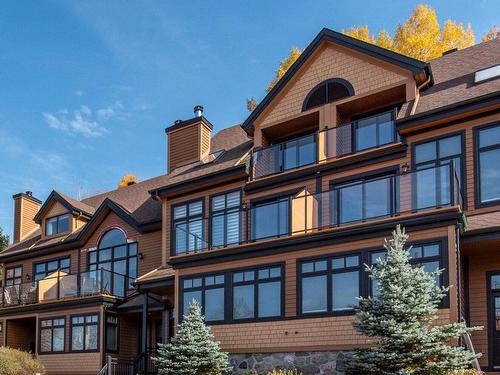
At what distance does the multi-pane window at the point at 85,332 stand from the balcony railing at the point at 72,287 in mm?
911

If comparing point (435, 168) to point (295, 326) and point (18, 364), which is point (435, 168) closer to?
point (295, 326)

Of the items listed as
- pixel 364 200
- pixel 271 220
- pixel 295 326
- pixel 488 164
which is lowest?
pixel 295 326

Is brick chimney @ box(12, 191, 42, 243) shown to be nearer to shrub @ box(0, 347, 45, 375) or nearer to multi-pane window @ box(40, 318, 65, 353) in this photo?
multi-pane window @ box(40, 318, 65, 353)

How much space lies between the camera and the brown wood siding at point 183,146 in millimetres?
25734

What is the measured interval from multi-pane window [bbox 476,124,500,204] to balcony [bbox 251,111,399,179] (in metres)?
2.53

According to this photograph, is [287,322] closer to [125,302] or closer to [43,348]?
[125,302]

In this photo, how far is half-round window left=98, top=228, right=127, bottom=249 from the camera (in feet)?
89.3

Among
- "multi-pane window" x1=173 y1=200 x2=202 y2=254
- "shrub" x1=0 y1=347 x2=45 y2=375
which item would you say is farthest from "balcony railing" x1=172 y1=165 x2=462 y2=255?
"shrub" x1=0 y1=347 x2=45 y2=375

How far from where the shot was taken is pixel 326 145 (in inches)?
804

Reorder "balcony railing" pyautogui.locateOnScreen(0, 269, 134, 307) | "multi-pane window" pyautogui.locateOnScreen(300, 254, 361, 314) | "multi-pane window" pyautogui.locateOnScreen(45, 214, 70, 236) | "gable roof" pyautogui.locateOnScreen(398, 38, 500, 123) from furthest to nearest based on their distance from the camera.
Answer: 1. "multi-pane window" pyautogui.locateOnScreen(45, 214, 70, 236)
2. "balcony railing" pyautogui.locateOnScreen(0, 269, 134, 307)
3. "gable roof" pyautogui.locateOnScreen(398, 38, 500, 123)
4. "multi-pane window" pyautogui.locateOnScreen(300, 254, 361, 314)

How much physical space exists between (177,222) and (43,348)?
7.92 metres

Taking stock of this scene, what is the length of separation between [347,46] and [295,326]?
9.16 metres

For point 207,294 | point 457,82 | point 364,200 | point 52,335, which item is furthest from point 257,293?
point 52,335

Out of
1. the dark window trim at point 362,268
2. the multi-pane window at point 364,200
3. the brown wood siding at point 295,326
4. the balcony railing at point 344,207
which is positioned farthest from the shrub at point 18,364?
the multi-pane window at point 364,200
